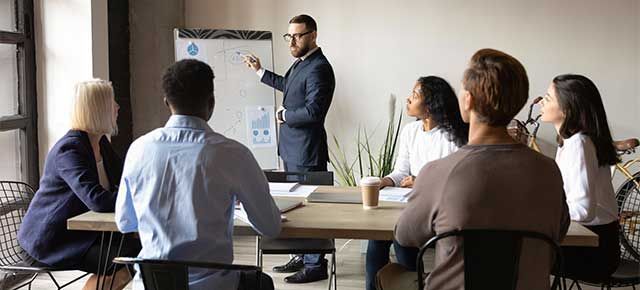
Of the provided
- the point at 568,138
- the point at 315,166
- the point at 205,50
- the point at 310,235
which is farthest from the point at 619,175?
the point at 310,235

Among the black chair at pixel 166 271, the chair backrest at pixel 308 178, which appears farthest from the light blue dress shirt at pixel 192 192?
the chair backrest at pixel 308 178

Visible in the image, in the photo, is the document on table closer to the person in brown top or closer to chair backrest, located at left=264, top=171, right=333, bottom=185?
chair backrest, located at left=264, top=171, right=333, bottom=185

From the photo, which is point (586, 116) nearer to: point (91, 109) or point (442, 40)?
point (91, 109)

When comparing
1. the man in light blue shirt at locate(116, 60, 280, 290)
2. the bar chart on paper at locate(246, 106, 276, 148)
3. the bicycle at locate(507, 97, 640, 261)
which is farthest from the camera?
the bar chart on paper at locate(246, 106, 276, 148)

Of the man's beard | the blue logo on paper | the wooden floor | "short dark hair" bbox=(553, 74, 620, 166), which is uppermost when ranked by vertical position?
the blue logo on paper

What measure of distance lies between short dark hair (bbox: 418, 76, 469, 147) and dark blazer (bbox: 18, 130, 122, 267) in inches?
60.8

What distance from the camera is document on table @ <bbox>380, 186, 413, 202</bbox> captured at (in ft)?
9.28

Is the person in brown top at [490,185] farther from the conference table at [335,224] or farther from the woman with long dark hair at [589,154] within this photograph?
the woman with long dark hair at [589,154]

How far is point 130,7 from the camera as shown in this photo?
197 inches

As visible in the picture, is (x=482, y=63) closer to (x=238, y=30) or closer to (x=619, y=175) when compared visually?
(x=238, y=30)

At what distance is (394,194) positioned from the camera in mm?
2928

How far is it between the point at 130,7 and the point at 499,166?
3.75 metres

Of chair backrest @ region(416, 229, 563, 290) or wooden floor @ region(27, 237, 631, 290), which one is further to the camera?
wooden floor @ region(27, 237, 631, 290)

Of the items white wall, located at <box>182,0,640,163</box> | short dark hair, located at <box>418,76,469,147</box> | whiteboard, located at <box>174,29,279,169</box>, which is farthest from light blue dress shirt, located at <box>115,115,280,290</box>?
white wall, located at <box>182,0,640,163</box>
